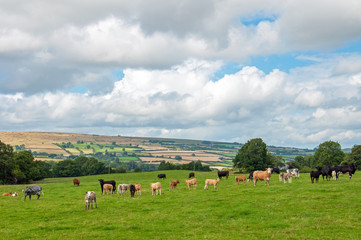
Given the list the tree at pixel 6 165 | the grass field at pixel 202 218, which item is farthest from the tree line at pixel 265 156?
the grass field at pixel 202 218

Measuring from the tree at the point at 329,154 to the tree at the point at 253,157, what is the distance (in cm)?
1487

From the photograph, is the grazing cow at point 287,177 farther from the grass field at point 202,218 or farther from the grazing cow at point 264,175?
the grass field at point 202,218

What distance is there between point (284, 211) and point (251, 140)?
73752 mm

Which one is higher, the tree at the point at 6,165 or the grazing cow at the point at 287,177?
the grazing cow at the point at 287,177

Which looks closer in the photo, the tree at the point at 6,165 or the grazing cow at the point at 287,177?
the grazing cow at the point at 287,177

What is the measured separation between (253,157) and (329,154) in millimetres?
22799

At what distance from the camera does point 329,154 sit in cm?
8956

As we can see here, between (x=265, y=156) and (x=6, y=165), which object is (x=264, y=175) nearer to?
(x=265, y=156)

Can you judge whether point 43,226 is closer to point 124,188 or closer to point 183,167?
point 124,188

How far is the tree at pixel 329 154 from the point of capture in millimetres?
89062

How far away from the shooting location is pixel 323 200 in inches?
874

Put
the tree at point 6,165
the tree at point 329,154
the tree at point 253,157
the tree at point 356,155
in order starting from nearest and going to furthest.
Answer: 1. the tree at point 6,165
2. the tree at point 356,155
3. the tree at point 253,157
4. the tree at point 329,154

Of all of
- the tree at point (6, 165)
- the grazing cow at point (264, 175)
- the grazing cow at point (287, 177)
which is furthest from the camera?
the tree at point (6, 165)

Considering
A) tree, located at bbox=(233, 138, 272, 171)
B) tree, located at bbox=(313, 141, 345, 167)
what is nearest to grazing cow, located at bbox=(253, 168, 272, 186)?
tree, located at bbox=(233, 138, 272, 171)
